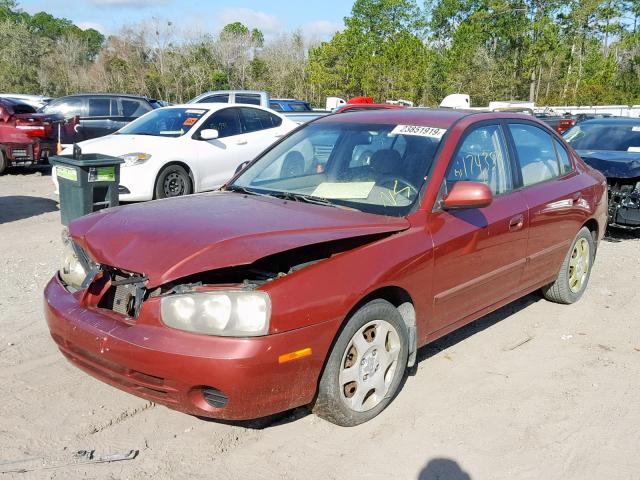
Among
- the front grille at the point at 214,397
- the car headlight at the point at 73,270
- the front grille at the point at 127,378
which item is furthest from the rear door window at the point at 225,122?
the front grille at the point at 214,397

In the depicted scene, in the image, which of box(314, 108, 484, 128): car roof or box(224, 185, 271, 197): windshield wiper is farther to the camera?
box(314, 108, 484, 128): car roof

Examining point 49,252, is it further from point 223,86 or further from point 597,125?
point 223,86

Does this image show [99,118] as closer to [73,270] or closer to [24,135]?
[24,135]

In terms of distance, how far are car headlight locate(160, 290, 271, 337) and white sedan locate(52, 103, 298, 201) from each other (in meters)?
6.27

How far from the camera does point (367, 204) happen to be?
13.0 feet

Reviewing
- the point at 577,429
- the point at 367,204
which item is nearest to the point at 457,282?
the point at 367,204

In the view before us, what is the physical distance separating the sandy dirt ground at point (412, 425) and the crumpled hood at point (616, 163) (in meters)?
3.44

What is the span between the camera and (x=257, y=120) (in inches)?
437

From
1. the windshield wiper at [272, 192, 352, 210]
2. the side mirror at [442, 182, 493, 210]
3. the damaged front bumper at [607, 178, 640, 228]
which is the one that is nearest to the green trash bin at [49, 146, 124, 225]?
the windshield wiper at [272, 192, 352, 210]

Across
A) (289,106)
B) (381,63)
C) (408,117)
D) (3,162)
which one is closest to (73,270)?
(408,117)

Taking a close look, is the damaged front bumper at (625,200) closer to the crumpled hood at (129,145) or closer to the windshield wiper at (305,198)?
the windshield wiper at (305,198)

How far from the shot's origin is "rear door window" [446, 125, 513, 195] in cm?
421

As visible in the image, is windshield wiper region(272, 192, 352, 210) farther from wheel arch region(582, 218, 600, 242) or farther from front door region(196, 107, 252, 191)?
front door region(196, 107, 252, 191)

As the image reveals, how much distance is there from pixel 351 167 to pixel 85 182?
370 cm
